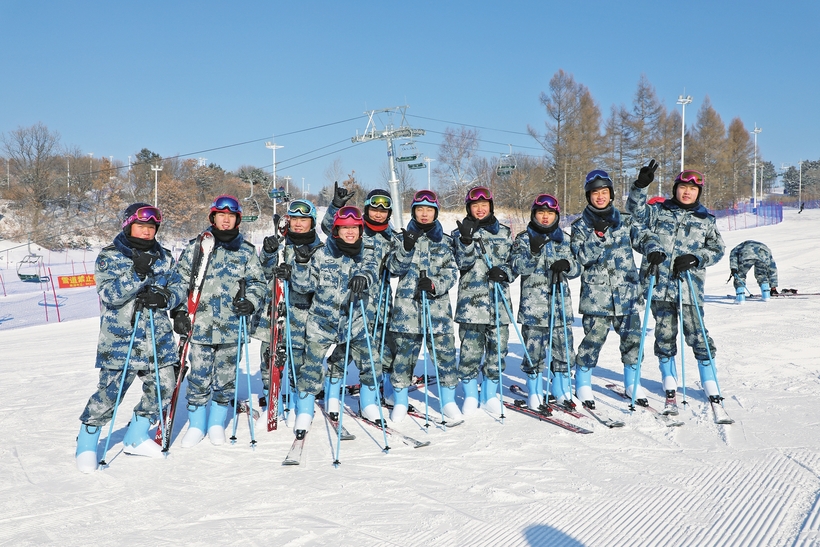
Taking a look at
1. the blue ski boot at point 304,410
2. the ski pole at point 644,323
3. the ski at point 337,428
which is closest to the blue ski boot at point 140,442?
the blue ski boot at point 304,410

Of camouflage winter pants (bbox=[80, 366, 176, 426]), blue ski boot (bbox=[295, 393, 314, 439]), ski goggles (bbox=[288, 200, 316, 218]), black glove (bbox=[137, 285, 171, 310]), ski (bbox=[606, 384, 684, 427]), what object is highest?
ski goggles (bbox=[288, 200, 316, 218])

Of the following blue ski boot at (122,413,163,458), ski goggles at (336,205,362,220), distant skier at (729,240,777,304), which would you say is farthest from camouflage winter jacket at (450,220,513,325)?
distant skier at (729,240,777,304)

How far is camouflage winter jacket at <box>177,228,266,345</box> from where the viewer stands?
4613 mm

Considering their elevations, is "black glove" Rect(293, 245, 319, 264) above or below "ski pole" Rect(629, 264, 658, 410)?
above

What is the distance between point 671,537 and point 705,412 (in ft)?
7.69

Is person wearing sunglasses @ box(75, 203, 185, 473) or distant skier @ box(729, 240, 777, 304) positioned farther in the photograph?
distant skier @ box(729, 240, 777, 304)

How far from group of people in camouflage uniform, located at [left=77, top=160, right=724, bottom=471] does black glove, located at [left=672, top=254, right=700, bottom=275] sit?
1cm

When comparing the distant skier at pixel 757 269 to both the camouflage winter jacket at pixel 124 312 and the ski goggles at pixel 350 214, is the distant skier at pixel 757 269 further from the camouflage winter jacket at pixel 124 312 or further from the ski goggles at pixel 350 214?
the camouflage winter jacket at pixel 124 312

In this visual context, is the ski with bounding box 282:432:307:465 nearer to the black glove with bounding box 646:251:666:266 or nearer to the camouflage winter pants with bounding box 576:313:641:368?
the camouflage winter pants with bounding box 576:313:641:368

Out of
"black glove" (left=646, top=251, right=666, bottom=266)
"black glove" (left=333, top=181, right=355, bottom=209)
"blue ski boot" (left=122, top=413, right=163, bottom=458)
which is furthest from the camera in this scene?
"black glove" (left=333, top=181, right=355, bottom=209)

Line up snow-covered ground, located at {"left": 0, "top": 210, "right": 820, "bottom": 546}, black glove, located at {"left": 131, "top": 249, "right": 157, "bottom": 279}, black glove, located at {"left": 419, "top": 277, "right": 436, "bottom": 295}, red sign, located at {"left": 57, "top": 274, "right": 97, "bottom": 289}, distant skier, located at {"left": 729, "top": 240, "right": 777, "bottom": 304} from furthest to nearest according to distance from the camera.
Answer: red sign, located at {"left": 57, "top": 274, "right": 97, "bottom": 289}, distant skier, located at {"left": 729, "top": 240, "right": 777, "bottom": 304}, black glove, located at {"left": 419, "top": 277, "right": 436, "bottom": 295}, black glove, located at {"left": 131, "top": 249, "right": 157, "bottom": 279}, snow-covered ground, located at {"left": 0, "top": 210, "right": 820, "bottom": 546}

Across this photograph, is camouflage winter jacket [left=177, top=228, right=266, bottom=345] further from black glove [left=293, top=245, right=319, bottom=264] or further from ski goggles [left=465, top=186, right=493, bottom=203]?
ski goggles [left=465, top=186, right=493, bottom=203]

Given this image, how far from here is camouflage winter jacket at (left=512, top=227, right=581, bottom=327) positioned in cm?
515

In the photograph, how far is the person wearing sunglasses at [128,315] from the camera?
4.12 metres
